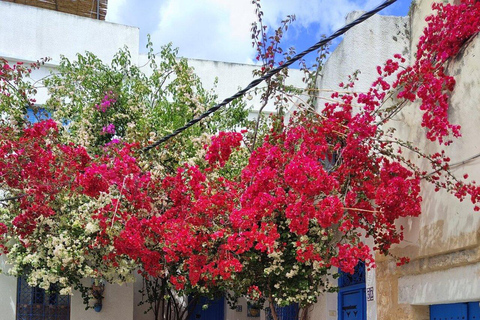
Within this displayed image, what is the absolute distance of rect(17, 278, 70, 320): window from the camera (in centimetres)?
1234

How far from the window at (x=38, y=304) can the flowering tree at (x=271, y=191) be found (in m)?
1.48

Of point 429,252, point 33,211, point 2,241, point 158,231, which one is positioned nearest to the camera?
point 429,252

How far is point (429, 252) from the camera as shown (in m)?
6.51

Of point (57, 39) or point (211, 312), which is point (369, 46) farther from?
point (57, 39)

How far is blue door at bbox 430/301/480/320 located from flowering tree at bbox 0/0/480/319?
0.59 metres

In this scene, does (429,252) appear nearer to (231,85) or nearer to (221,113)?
(221,113)

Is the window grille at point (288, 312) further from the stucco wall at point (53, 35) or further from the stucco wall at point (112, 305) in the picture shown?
the stucco wall at point (53, 35)

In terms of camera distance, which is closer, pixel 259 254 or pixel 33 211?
pixel 259 254

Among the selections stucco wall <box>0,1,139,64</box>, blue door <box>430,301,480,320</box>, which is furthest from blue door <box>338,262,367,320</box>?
stucco wall <box>0,1,139,64</box>

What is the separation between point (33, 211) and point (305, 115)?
15.3ft

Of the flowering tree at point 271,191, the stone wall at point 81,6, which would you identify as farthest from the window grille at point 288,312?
the stone wall at point 81,6

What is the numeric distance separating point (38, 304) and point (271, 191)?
6.50 meters

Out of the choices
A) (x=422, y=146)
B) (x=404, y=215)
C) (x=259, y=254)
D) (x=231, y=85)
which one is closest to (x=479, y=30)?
(x=422, y=146)

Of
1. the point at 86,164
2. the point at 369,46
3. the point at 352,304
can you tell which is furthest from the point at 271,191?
the point at 86,164
